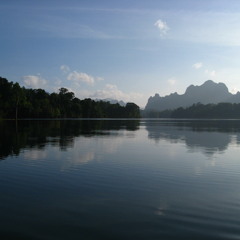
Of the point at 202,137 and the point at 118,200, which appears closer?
the point at 118,200

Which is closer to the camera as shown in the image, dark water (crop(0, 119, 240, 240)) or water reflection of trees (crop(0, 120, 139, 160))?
dark water (crop(0, 119, 240, 240))

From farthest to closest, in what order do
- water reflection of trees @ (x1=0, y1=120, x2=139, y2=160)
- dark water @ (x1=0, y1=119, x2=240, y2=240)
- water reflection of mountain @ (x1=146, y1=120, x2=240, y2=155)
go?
water reflection of mountain @ (x1=146, y1=120, x2=240, y2=155)
water reflection of trees @ (x1=0, y1=120, x2=139, y2=160)
dark water @ (x1=0, y1=119, x2=240, y2=240)

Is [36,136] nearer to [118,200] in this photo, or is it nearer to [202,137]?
[202,137]

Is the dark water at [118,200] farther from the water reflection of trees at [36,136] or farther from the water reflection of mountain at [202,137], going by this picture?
the water reflection of mountain at [202,137]

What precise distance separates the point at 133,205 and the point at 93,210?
7.71 ft

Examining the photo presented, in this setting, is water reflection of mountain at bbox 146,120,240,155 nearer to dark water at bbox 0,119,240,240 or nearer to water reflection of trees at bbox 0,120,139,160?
water reflection of trees at bbox 0,120,139,160

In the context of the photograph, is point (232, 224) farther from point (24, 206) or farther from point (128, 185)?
point (24, 206)

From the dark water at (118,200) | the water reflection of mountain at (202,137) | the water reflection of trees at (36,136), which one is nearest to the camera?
the dark water at (118,200)

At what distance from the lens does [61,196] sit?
17422 millimetres

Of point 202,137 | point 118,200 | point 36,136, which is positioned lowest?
point 118,200

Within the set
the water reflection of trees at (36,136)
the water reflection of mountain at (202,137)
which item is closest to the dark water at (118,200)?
the water reflection of trees at (36,136)

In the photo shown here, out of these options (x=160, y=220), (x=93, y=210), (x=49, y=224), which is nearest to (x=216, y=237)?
(x=160, y=220)

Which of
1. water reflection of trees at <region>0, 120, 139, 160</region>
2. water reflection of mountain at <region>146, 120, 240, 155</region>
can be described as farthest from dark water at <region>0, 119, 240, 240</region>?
water reflection of mountain at <region>146, 120, 240, 155</region>

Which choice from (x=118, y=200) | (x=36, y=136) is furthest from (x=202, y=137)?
(x=118, y=200)
